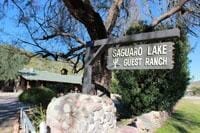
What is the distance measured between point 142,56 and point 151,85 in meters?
8.87

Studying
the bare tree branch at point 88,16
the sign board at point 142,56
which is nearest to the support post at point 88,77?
the sign board at point 142,56

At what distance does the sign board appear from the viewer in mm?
8750

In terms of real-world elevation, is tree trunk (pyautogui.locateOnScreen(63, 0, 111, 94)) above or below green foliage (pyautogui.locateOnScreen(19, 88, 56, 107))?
above

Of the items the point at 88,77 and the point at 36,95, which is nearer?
the point at 88,77

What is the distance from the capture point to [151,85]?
18047 mm

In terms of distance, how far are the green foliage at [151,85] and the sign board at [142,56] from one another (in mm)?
7978

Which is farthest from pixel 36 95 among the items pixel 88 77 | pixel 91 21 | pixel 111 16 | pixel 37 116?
pixel 88 77

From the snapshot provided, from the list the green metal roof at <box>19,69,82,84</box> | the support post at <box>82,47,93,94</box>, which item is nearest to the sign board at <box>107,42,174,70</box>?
the support post at <box>82,47,93,94</box>

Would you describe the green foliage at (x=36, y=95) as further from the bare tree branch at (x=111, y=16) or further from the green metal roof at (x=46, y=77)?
the green metal roof at (x=46, y=77)

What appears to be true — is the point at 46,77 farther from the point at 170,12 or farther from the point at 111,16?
the point at 170,12

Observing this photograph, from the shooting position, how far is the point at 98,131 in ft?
33.3

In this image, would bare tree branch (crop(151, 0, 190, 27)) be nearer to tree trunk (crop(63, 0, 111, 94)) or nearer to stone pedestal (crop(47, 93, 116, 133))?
tree trunk (crop(63, 0, 111, 94))

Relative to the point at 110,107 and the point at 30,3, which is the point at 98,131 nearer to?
the point at 110,107

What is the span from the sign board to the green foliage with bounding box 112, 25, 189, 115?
7978 mm
